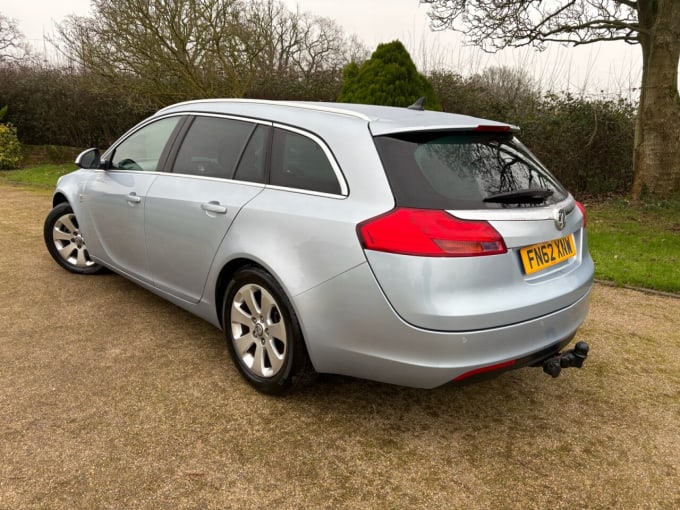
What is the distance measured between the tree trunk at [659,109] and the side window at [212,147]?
26.2 ft

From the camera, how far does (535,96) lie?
1064cm

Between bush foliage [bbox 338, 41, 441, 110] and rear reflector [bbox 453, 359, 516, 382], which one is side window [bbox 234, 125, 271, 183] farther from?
bush foliage [bbox 338, 41, 441, 110]

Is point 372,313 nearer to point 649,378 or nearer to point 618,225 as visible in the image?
point 649,378

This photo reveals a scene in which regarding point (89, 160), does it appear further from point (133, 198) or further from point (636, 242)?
point (636, 242)

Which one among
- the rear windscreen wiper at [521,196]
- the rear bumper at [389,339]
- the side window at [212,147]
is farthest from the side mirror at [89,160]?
the rear windscreen wiper at [521,196]

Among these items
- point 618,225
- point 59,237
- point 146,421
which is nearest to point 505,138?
point 146,421

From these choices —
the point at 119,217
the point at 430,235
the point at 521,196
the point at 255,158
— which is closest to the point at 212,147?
the point at 255,158

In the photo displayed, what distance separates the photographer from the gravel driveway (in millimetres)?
2178

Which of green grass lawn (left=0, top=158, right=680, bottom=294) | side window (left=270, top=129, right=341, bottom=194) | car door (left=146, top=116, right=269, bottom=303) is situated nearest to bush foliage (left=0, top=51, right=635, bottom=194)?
green grass lawn (left=0, top=158, right=680, bottom=294)

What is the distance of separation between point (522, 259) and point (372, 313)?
710mm

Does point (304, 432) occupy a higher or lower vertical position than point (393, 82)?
lower

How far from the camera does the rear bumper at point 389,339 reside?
7.28ft

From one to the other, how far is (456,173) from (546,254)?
575 mm

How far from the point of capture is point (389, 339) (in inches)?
89.7
